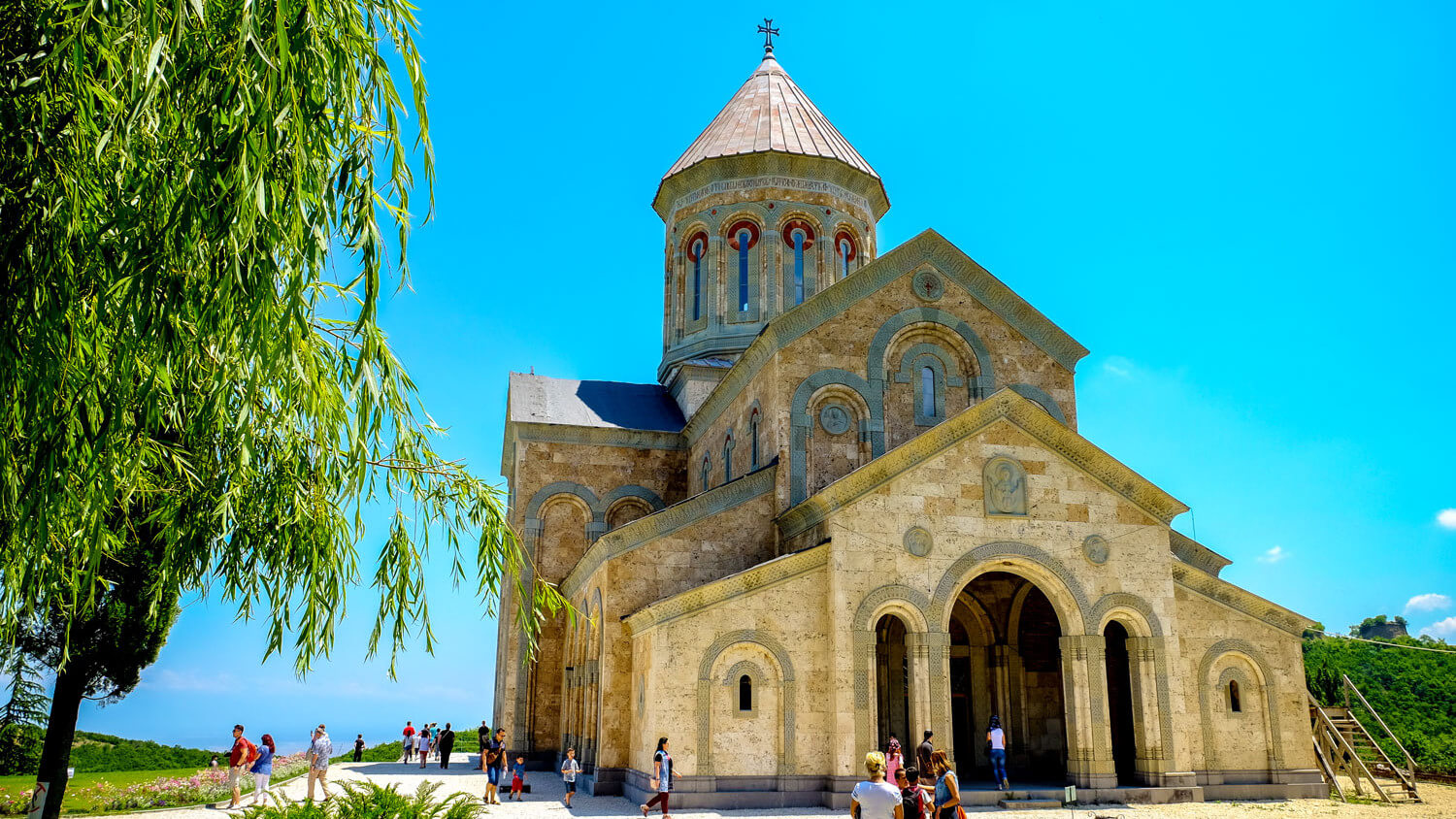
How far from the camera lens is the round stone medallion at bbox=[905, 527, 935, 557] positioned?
53.9 ft

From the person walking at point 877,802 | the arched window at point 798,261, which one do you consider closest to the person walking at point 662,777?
the person walking at point 877,802

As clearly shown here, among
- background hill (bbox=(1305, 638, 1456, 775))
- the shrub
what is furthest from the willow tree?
background hill (bbox=(1305, 638, 1456, 775))

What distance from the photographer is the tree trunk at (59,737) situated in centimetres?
1367

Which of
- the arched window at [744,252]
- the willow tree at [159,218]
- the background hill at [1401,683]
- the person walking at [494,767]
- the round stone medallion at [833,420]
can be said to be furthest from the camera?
the arched window at [744,252]

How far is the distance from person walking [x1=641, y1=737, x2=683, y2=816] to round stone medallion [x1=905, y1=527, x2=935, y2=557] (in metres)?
4.84

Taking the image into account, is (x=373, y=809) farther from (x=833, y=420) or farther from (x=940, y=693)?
(x=833, y=420)

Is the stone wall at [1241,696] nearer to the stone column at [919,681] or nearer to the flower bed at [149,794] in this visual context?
the stone column at [919,681]

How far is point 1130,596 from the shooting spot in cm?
1691

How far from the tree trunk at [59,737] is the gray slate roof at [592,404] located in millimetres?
11395

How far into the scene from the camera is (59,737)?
46.3ft

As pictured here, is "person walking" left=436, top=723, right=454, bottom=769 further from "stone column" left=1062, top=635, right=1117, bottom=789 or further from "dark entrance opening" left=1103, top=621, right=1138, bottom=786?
"dark entrance opening" left=1103, top=621, right=1138, bottom=786

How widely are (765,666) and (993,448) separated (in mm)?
5125

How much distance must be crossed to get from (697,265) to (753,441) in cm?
868

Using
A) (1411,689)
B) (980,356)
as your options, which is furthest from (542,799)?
(1411,689)
